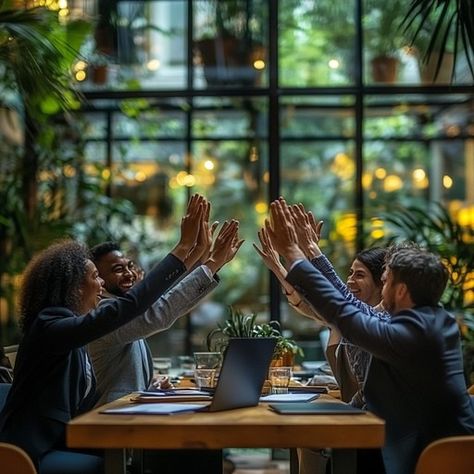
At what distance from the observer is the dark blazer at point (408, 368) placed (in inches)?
106

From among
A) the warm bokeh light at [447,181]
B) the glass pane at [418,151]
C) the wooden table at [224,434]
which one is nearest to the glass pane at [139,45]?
the glass pane at [418,151]

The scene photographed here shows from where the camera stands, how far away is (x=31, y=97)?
195 inches

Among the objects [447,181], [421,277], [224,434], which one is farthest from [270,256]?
[447,181]

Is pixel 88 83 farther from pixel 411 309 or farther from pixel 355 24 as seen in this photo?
pixel 411 309

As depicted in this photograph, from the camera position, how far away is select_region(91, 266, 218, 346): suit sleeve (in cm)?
337

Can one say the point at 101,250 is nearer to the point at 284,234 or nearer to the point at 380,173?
the point at 284,234

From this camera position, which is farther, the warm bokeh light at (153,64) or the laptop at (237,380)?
the warm bokeh light at (153,64)

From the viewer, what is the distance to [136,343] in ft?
12.3

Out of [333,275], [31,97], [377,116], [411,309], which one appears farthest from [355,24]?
[411,309]

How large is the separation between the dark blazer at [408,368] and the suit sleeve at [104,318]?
1.29 ft

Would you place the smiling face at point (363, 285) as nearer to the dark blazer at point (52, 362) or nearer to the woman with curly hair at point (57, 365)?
the woman with curly hair at point (57, 365)

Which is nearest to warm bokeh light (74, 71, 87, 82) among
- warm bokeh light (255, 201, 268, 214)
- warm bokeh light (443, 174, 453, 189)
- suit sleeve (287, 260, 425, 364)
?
warm bokeh light (255, 201, 268, 214)

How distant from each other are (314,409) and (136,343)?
1.21 metres

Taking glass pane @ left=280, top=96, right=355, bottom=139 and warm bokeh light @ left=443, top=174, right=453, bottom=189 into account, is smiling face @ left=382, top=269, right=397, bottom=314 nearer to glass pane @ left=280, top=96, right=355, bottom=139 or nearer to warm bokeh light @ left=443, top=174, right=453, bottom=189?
glass pane @ left=280, top=96, right=355, bottom=139
